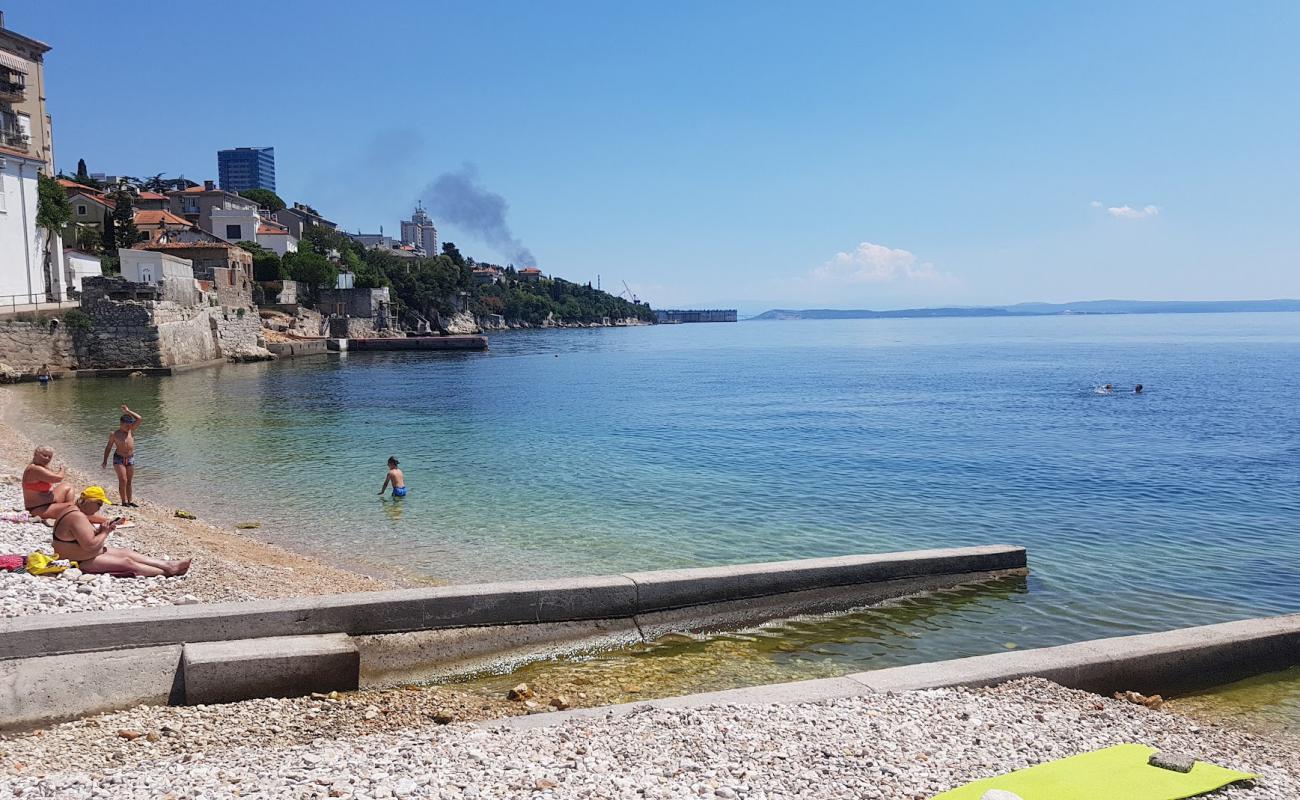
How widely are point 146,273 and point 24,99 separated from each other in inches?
502

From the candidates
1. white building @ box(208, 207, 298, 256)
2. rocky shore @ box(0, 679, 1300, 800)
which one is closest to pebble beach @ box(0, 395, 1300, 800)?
rocky shore @ box(0, 679, 1300, 800)

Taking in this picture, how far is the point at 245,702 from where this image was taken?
7148 millimetres

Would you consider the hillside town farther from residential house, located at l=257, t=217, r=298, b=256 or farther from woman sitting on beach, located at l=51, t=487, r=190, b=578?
woman sitting on beach, located at l=51, t=487, r=190, b=578

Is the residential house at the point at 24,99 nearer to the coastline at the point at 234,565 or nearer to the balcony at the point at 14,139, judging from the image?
the balcony at the point at 14,139

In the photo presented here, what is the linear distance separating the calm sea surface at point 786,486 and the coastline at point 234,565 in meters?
0.87

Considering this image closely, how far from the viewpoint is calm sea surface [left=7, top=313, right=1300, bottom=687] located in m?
11.5

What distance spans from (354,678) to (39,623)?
255 centimetres

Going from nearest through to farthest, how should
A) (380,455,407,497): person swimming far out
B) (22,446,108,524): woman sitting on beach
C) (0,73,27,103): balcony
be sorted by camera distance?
→ (22,446,108,524): woman sitting on beach
(380,455,407,497): person swimming far out
(0,73,27,103): balcony

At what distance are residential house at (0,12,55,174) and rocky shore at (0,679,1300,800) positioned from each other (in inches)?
Answer: 2179

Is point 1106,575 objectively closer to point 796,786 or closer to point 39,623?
point 796,786

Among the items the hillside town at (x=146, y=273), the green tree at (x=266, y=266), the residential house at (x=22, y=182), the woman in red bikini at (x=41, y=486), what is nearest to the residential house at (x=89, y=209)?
the hillside town at (x=146, y=273)

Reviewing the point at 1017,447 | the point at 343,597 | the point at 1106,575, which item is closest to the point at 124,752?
the point at 343,597

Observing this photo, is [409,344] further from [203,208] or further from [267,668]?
[267,668]

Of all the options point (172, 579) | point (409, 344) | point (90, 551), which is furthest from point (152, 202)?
point (172, 579)
